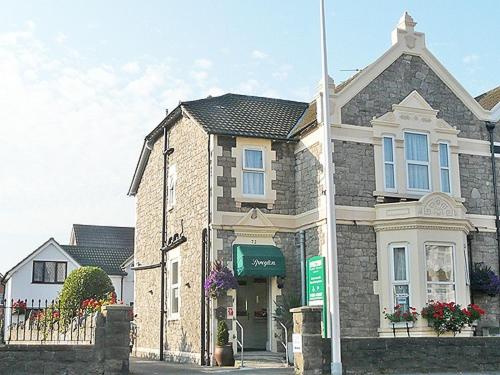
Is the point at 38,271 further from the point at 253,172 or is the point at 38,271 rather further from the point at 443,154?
the point at 443,154

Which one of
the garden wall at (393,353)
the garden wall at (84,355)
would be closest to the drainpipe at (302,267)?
the garden wall at (393,353)

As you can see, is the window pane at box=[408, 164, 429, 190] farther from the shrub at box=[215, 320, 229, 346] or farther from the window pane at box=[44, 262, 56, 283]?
the window pane at box=[44, 262, 56, 283]

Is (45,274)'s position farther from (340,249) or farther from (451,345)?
(451,345)

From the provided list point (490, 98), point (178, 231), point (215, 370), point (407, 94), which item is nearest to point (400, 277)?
point (407, 94)

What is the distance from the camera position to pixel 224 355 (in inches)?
795

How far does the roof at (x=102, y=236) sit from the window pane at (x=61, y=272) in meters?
8.44

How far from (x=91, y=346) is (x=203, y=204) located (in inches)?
296

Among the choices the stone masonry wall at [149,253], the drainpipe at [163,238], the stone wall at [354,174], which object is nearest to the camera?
the stone wall at [354,174]

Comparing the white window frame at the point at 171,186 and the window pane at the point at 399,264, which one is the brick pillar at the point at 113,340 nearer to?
the window pane at the point at 399,264

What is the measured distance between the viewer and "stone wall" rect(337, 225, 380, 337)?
20719mm

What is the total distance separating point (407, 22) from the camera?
77.2 feet

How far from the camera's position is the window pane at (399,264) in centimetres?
2112

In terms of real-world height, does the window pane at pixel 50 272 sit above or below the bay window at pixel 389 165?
below

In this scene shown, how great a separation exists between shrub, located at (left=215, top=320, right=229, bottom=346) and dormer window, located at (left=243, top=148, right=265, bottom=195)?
4174 millimetres
